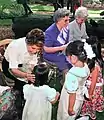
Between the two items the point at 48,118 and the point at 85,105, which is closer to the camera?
the point at 48,118

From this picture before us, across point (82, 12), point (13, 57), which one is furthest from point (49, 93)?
point (82, 12)

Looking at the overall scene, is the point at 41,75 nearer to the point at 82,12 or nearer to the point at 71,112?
the point at 71,112

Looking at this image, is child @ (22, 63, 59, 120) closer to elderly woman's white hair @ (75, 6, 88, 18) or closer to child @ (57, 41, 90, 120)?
child @ (57, 41, 90, 120)

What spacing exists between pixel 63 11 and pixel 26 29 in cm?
441

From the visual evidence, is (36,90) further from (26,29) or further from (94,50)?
(26,29)

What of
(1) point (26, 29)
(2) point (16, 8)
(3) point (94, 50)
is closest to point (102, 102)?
(3) point (94, 50)

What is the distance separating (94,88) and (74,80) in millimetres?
699

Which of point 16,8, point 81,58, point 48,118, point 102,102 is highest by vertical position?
point 81,58

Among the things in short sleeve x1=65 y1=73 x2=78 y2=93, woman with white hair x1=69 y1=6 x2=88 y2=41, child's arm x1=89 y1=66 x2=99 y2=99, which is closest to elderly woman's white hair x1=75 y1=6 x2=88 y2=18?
woman with white hair x1=69 y1=6 x2=88 y2=41

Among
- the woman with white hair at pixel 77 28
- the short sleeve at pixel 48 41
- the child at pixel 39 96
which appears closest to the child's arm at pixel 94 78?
the child at pixel 39 96

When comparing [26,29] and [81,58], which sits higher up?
[81,58]

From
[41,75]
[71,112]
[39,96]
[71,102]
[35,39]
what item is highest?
[35,39]

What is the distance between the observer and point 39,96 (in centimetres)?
353

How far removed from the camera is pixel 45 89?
3.53m
